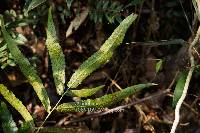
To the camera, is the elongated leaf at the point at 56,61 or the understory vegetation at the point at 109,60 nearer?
the elongated leaf at the point at 56,61

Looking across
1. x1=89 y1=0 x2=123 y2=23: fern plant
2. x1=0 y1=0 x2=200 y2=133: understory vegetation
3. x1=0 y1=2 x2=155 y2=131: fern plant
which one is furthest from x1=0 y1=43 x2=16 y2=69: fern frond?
x1=89 y1=0 x2=123 y2=23: fern plant

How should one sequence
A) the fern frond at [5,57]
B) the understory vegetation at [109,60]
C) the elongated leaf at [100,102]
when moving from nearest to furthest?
the elongated leaf at [100,102] < the fern frond at [5,57] < the understory vegetation at [109,60]

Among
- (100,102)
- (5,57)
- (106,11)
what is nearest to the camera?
(100,102)

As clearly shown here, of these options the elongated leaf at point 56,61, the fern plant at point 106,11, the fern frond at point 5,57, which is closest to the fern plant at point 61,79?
the elongated leaf at point 56,61

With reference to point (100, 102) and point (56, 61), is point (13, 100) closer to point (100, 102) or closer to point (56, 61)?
point (56, 61)

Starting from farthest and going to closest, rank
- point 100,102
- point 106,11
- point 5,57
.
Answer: point 106,11 < point 5,57 < point 100,102

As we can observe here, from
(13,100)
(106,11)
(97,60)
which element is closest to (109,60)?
(106,11)

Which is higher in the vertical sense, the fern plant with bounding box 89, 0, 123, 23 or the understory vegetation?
the fern plant with bounding box 89, 0, 123, 23

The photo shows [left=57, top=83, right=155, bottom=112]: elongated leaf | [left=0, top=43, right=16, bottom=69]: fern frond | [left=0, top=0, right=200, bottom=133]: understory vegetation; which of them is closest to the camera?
[left=57, top=83, right=155, bottom=112]: elongated leaf

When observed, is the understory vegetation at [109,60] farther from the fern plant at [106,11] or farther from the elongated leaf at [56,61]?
the elongated leaf at [56,61]

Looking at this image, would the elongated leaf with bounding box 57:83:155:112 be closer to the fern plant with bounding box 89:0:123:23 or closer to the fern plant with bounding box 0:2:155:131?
the fern plant with bounding box 0:2:155:131
